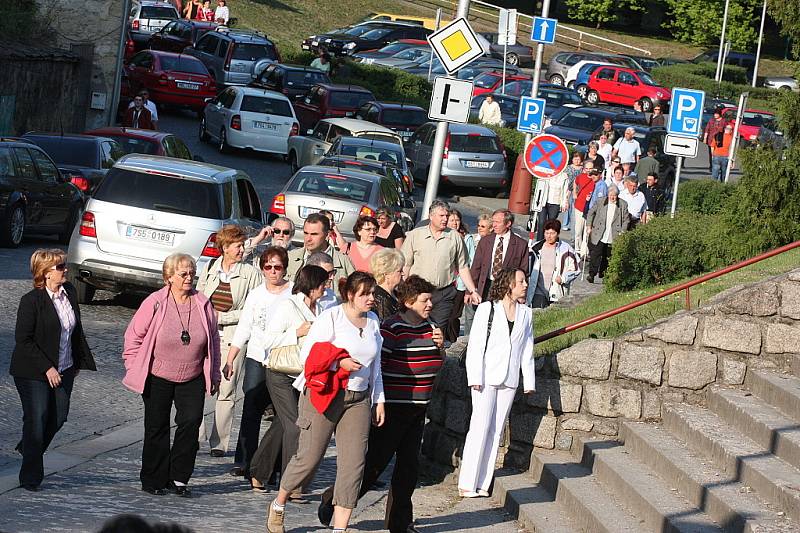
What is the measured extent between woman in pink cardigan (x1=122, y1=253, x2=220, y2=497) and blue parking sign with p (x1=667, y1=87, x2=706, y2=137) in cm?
1250

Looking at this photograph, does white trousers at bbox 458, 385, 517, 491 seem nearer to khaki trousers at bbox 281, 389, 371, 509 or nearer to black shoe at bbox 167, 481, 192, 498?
khaki trousers at bbox 281, 389, 371, 509

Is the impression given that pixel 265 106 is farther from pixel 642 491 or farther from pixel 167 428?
pixel 642 491

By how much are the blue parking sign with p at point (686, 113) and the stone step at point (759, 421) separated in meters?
10.5

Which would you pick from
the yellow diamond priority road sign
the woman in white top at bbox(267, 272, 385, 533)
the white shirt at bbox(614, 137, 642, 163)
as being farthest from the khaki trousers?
the white shirt at bbox(614, 137, 642, 163)

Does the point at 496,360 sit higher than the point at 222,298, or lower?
lower

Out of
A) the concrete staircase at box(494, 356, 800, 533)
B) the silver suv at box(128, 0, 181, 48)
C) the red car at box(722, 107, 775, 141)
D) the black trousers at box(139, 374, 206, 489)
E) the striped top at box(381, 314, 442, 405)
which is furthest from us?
the silver suv at box(128, 0, 181, 48)

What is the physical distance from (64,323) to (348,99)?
28804 mm

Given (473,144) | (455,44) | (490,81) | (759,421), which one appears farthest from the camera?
(490,81)

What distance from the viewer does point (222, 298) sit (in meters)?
10.5

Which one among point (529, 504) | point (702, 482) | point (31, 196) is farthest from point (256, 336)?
point (31, 196)

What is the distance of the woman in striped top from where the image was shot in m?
8.83

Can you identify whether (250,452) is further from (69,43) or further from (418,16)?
(418,16)

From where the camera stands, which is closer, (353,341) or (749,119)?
(353,341)

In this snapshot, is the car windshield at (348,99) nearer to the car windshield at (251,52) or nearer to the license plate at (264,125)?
the license plate at (264,125)
